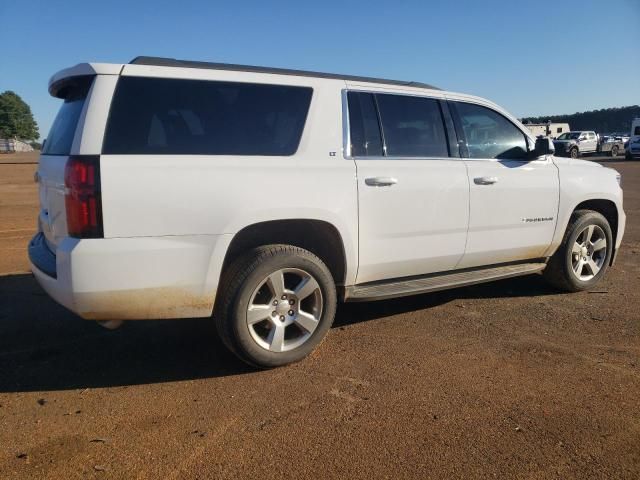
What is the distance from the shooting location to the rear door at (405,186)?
12.6 feet

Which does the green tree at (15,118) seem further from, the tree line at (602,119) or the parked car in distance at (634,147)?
the parked car in distance at (634,147)

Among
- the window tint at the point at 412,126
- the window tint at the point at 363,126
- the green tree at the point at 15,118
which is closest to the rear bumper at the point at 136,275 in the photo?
the window tint at the point at 363,126

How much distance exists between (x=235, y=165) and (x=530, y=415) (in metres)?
2.26

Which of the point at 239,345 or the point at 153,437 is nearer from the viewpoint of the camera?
the point at 153,437

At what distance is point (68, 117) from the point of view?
11.1ft

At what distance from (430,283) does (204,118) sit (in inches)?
85.3

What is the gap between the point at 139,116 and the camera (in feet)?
10.2

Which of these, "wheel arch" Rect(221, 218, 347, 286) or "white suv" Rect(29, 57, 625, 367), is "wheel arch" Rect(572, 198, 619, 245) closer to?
"white suv" Rect(29, 57, 625, 367)

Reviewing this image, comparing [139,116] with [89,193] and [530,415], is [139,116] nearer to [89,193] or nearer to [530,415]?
[89,193]

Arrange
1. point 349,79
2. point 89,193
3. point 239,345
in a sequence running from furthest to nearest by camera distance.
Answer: point 349,79, point 239,345, point 89,193

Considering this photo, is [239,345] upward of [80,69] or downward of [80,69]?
downward

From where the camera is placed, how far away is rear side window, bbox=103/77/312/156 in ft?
10.1

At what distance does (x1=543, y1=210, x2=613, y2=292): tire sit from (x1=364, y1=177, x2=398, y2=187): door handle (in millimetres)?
2246

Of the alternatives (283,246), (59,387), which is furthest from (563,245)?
(59,387)
